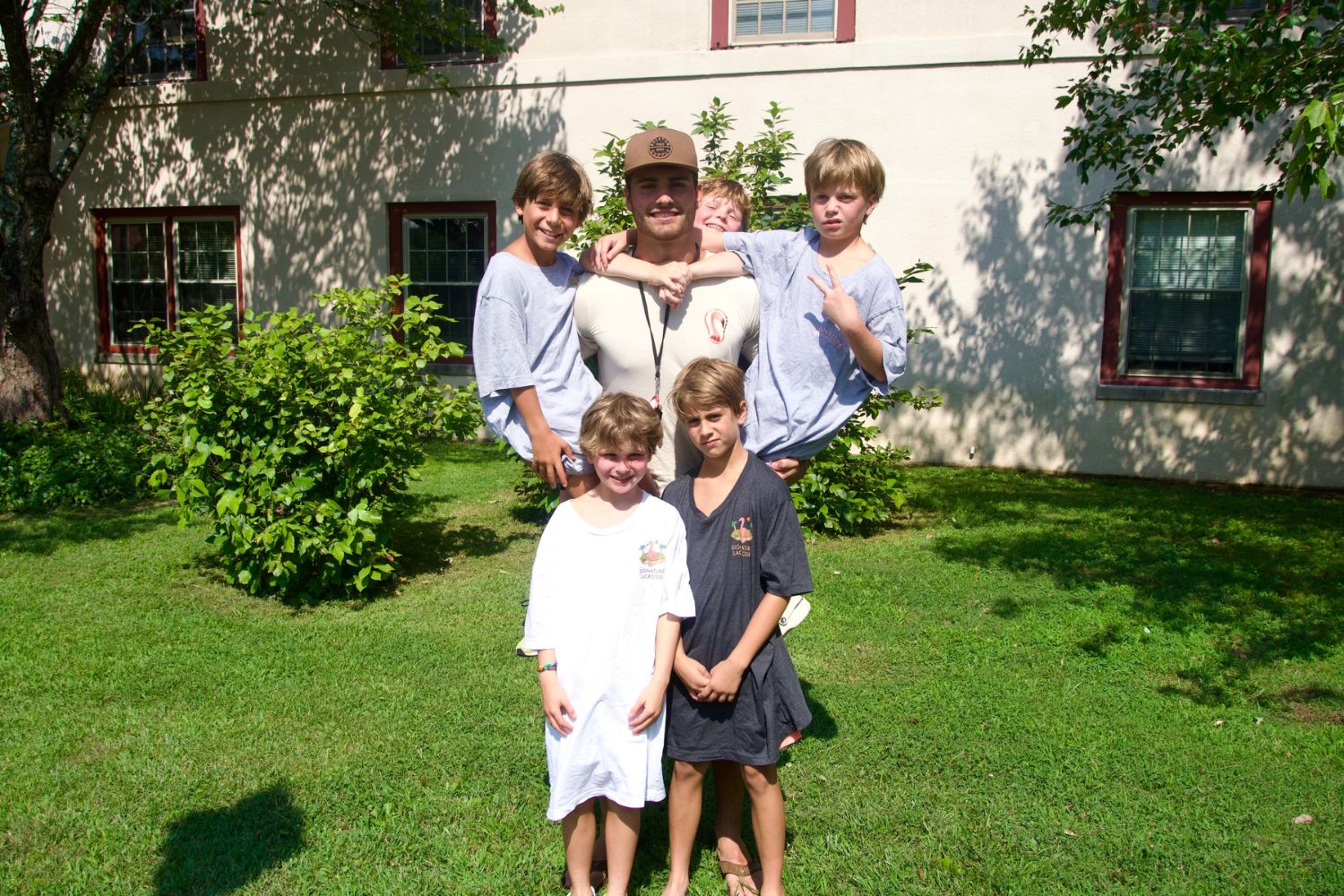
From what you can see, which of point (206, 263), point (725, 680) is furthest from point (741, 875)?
point (206, 263)

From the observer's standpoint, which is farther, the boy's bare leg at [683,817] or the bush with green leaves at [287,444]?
the bush with green leaves at [287,444]

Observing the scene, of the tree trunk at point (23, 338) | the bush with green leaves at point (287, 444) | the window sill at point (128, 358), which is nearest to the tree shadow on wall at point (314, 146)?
the window sill at point (128, 358)

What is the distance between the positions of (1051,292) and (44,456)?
893cm

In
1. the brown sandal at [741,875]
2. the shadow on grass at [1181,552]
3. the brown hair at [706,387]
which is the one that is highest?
the brown hair at [706,387]

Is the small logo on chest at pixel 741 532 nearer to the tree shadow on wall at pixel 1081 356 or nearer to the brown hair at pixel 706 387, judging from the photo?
the brown hair at pixel 706 387

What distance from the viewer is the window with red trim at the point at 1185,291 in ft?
31.2

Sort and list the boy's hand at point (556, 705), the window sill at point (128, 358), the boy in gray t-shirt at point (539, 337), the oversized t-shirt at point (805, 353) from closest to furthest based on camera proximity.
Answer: the boy's hand at point (556, 705) → the oversized t-shirt at point (805, 353) → the boy in gray t-shirt at point (539, 337) → the window sill at point (128, 358)

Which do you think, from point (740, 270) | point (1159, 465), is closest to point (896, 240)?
point (1159, 465)

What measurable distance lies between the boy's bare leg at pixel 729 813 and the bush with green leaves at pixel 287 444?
302 centimetres

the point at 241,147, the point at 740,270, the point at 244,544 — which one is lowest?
the point at 244,544

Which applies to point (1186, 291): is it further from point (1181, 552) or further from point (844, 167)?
point (844, 167)

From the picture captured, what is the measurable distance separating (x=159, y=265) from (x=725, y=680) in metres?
12.5

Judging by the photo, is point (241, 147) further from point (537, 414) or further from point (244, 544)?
point (537, 414)

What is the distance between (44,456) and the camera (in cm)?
864
